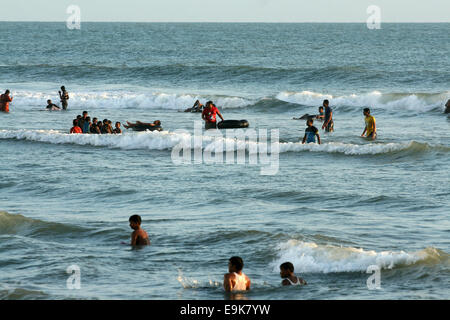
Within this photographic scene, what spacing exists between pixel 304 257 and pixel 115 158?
12175 mm

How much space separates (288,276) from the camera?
10.2 meters

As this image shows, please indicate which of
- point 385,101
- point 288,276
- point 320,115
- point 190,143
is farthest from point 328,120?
point 288,276

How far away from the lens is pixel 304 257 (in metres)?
11.7

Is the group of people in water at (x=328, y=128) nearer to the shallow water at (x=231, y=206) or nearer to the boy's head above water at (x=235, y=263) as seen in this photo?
the shallow water at (x=231, y=206)

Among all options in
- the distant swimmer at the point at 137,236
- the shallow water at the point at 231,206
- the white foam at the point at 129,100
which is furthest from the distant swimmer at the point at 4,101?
the distant swimmer at the point at 137,236

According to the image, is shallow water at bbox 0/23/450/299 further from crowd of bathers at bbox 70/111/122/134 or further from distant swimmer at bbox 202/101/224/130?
distant swimmer at bbox 202/101/224/130

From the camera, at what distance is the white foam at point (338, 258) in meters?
11.2

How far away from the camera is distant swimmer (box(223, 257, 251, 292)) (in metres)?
9.79

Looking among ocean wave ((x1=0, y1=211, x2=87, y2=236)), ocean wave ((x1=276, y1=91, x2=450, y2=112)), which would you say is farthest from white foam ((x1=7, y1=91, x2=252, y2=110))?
ocean wave ((x1=0, y1=211, x2=87, y2=236))

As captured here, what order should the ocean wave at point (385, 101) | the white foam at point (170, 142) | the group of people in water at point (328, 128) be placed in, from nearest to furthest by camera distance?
the white foam at point (170, 142) < the group of people in water at point (328, 128) < the ocean wave at point (385, 101)

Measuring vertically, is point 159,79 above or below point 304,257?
above

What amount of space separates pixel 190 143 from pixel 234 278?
15412 mm

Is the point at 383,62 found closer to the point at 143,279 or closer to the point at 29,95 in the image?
the point at 29,95
